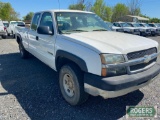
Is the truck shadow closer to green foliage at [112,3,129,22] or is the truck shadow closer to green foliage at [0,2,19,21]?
green foliage at [0,2,19,21]

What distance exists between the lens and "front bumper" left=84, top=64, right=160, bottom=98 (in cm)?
262

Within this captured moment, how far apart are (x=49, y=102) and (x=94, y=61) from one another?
1510 mm

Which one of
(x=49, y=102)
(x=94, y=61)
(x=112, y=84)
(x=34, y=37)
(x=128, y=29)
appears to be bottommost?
(x=49, y=102)

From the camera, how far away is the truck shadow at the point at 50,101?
317 centimetres

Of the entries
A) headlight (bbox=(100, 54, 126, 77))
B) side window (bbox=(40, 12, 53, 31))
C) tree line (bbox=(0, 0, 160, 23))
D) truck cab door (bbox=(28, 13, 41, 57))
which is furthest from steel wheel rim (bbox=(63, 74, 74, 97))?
tree line (bbox=(0, 0, 160, 23))

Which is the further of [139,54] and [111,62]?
[139,54]

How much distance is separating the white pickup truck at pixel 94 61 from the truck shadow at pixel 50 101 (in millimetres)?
253

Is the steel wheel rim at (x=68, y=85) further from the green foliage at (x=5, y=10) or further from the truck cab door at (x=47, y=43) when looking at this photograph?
the green foliage at (x=5, y=10)

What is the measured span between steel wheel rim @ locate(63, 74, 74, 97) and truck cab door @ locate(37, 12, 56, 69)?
634mm

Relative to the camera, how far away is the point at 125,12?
56.3m

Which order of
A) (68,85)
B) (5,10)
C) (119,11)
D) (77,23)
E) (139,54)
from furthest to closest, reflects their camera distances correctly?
(119,11) → (5,10) → (77,23) → (68,85) → (139,54)

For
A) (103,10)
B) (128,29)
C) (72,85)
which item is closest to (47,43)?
(72,85)

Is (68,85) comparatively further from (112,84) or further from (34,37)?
(34,37)

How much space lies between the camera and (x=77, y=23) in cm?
411
